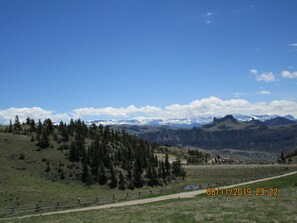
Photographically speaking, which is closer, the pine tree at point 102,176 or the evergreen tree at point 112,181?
the evergreen tree at point 112,181

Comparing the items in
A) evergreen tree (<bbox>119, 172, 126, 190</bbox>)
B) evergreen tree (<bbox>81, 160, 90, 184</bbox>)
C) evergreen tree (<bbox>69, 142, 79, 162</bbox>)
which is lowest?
evergreen tree (<bbox>119, 172, 126, 190</bbox>)

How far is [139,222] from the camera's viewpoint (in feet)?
96.5

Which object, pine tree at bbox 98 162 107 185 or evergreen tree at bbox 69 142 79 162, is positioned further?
evergreen tree at bbox 69 142 79 162

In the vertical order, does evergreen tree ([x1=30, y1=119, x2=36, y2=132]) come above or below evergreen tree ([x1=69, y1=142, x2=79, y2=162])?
above

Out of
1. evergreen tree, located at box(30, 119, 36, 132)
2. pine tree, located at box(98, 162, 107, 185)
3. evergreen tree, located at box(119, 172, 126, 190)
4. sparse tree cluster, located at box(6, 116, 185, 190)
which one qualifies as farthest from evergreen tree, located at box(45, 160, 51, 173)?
evergreen tree, located at box(30, 119, 36, 132)

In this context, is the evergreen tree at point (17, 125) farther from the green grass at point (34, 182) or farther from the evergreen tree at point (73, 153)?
the evergreen tree at point (73, 153)

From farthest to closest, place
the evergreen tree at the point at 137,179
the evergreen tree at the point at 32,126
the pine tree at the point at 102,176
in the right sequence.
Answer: the evergreen tree at the point at 32,126 → the evergreen tree at the point at 137,179 → the pine tree at the point at 102,176

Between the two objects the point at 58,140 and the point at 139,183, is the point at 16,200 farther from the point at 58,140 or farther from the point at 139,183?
the point at 58,140

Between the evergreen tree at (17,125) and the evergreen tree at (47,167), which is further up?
the evergreen tree at (17,125)
